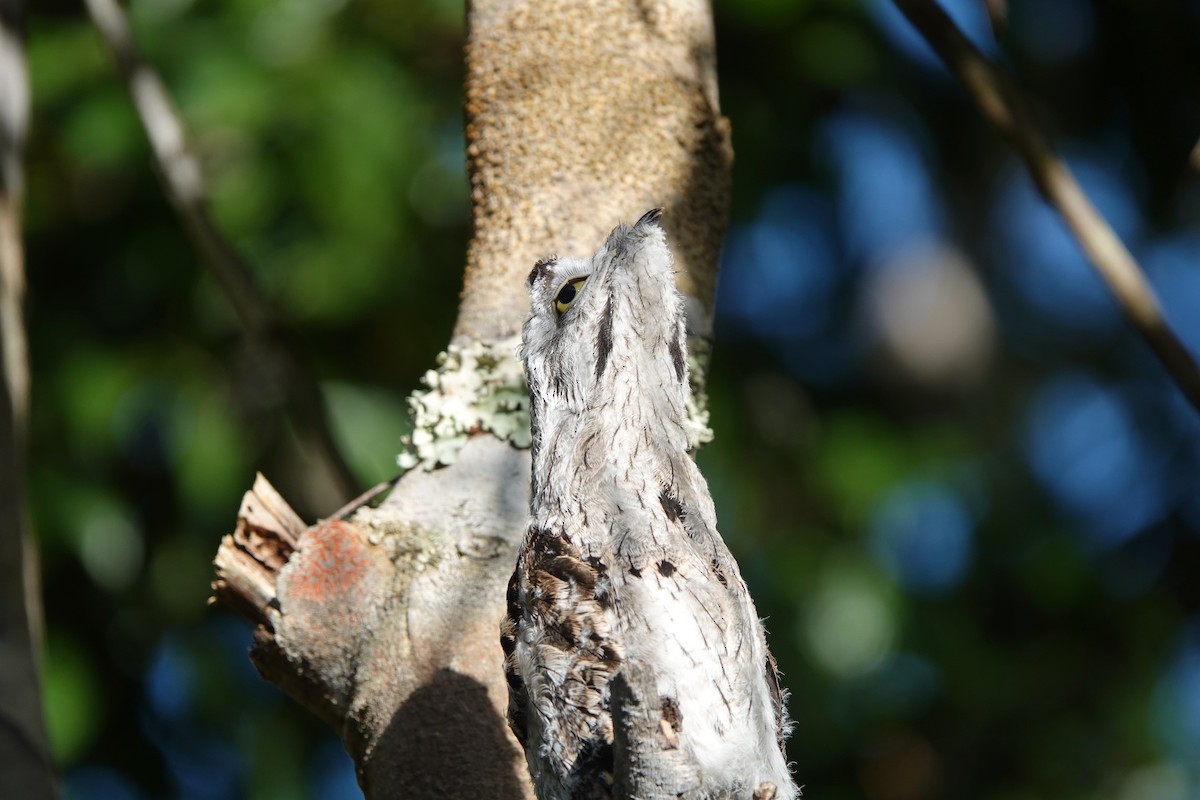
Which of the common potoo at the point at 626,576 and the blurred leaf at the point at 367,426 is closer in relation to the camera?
the common potoo at the point at 626,576

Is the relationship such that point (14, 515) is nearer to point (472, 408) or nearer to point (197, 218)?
point (197, 218)

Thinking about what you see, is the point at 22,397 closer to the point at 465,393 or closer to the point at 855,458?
the point at 465,393

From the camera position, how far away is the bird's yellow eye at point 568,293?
209 cm

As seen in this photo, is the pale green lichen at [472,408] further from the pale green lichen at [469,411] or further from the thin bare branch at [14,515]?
the thin bare branch at [14,515]

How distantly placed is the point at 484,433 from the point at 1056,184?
1319 mm

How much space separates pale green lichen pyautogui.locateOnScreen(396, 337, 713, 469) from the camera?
2393mm

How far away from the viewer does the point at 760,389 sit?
4.95 metres

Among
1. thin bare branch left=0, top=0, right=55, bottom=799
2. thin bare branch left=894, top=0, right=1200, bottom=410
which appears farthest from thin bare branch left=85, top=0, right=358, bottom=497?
thin bare branch left=894, top=0, right=1200, bottom=410

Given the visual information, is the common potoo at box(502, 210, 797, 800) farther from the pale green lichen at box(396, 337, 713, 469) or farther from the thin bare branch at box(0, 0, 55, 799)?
the thin bare branch at box(0, 0, 55, 799)

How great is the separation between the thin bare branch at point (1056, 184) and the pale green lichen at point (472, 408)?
89cm

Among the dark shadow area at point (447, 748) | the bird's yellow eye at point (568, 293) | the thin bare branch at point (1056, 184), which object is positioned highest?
the thin bare branch at point (1056, 184)

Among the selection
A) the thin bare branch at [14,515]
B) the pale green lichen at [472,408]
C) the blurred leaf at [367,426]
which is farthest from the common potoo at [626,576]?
the blurred leaf at [367,426]

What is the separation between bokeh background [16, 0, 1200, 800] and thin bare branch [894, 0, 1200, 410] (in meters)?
0.84

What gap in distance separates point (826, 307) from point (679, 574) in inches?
169
